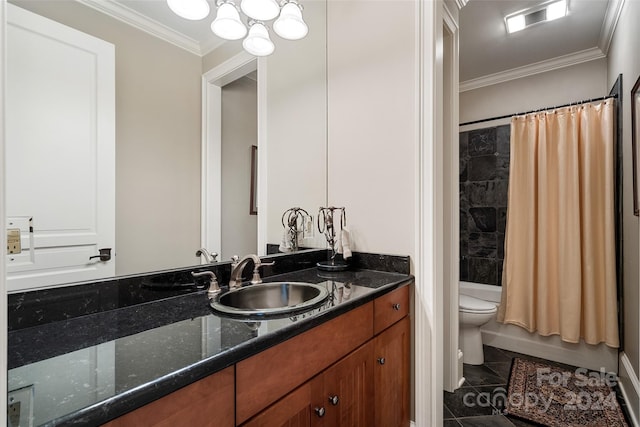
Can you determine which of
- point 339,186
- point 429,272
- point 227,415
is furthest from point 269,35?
point 227,415

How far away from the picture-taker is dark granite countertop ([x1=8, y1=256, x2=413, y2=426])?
0.53 meters

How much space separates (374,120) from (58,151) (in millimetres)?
1316

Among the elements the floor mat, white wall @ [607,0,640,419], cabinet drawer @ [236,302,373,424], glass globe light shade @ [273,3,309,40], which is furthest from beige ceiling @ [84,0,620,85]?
the floor mat

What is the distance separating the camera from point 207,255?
1.33 meters

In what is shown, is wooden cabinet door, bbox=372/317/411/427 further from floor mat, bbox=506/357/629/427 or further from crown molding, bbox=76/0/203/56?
crown molding, bbox=76/0/203/56

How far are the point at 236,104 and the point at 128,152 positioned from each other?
58 cm

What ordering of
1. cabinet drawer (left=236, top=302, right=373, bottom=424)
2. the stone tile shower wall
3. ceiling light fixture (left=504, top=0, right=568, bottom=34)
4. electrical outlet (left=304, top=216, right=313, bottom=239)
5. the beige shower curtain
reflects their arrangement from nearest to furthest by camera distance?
cabinet drawer (left=236, top=302, right=373, bottom=424)
electrical outlet (left=304, top=216, right=313, bottom=239)
ceiling light fixture (left=504, top=0, right=568, bottom=34)
the beige shower curtain
the stone tile shower wall

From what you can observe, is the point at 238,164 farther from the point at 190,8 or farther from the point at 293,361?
the point at 293,361

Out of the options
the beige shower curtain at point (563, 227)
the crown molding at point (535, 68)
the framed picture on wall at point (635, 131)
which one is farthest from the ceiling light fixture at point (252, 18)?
the crown molding at point (535, 68)

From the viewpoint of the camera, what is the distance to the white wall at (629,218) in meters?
1.72

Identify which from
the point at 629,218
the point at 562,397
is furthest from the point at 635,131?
the point at 562,397

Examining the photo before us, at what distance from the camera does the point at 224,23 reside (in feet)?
4.40

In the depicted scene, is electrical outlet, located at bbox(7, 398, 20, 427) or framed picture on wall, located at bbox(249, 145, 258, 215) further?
framed picture on wall, located at bbox(249, 145, 258, 215)

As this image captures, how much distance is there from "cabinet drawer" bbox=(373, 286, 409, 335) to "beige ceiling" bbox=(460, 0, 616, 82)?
77.0 inches
